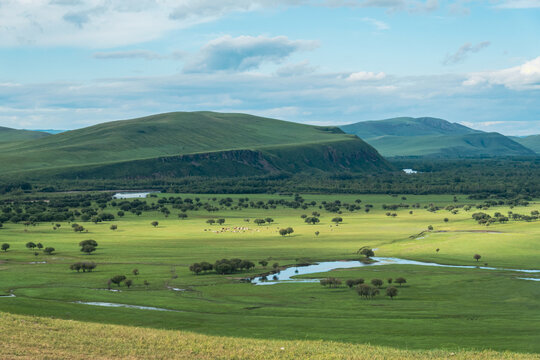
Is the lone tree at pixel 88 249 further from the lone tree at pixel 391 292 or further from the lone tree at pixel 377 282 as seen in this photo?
the lone tree at pixel 391 292

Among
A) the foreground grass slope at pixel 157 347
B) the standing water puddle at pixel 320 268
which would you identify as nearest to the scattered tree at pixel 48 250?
the standing water puddle at pixel 320 268

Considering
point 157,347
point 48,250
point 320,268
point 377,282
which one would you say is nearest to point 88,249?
point 48,250

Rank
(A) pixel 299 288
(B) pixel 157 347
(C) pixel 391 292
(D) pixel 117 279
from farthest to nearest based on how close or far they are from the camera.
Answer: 1. (D) pixel 117 279
2. (A) pixel 299 288
3. (C) pixel 391 292
4. (B) pixel 157 347

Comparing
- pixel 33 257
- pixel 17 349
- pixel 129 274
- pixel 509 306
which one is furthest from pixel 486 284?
pixel 33 257

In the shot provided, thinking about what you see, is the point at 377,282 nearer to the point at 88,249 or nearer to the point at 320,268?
→ the point at 320,268

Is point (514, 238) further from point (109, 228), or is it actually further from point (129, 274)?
point (109, 228)

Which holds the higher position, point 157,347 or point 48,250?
point 48,250

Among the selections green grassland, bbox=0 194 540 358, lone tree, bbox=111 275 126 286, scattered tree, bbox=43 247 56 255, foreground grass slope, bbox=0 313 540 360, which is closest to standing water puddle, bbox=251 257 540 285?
green grassland, bbox=0 194 540 358
